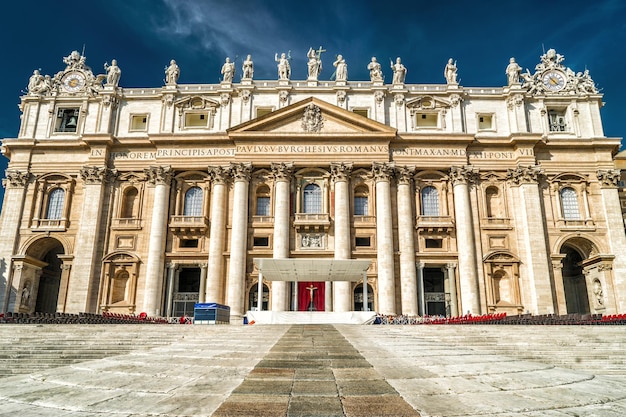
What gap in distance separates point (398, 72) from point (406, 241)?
16.6 meters

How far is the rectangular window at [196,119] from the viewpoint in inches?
1731

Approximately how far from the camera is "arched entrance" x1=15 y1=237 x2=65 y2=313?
3956cm

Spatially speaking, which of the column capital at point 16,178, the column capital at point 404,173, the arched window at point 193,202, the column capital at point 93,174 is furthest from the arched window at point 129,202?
the column capital at point 404,173

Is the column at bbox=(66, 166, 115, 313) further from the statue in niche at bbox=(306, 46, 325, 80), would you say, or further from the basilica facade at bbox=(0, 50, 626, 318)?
the statue in niche at bbox=(306, 46, 325, 80)

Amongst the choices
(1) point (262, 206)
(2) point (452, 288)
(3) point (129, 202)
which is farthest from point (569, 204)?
(3) point (129, 202)

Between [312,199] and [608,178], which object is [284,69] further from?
[608,178]

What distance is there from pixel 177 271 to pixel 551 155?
114ft

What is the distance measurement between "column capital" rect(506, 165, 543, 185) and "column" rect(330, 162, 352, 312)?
48.1 ft

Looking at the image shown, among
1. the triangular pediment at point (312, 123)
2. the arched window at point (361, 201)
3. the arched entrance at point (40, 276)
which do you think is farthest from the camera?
the arched window at point (361, 201)

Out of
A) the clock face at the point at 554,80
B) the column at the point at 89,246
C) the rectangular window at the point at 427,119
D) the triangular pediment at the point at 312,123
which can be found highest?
the clock face at the point at 554,80

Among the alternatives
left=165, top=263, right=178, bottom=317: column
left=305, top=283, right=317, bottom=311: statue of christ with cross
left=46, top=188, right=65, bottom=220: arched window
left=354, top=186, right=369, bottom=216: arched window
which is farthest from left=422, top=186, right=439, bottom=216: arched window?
left=46, top=188, right=65, bottom=220: arched window

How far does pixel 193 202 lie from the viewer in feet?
138

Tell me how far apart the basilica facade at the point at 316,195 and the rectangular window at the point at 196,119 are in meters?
0.19

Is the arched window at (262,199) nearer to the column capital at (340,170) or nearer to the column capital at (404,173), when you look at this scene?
the column capital at (340,170)
